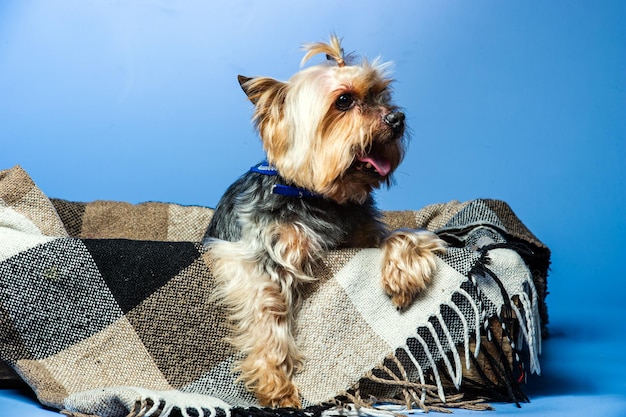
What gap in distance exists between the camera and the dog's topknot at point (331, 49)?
9.71 feet

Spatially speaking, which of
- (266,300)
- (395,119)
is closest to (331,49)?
(395,119)

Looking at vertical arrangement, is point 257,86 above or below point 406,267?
above

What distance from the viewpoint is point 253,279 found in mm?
2873

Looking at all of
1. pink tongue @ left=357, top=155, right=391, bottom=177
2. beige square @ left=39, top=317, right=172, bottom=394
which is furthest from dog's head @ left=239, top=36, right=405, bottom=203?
beige square @ left=39, top=317, right=172, bottom=394

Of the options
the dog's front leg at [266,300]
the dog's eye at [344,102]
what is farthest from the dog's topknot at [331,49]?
the dog's front leg at [266,300]

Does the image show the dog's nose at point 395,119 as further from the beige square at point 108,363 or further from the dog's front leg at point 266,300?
the beige square at point 108,363

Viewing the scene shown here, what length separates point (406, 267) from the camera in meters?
2.81

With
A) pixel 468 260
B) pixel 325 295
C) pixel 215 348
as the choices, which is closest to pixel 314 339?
pixel 325 295

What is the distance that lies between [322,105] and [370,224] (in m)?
0.57

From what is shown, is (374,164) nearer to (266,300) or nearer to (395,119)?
(395,119)

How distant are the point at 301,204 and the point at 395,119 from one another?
48cm

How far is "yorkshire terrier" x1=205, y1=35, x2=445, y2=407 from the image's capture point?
9.12 ft

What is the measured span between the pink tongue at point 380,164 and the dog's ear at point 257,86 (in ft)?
1.38

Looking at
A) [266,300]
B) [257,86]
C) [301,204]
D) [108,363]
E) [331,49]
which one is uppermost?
[331,49]
